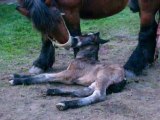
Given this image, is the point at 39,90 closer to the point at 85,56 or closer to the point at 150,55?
the point at 85,56

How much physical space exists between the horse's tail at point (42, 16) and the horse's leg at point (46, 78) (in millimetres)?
498

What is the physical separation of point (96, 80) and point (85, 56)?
1.50 feet

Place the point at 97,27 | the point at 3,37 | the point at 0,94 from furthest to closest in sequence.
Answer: the point at 97,27, the point at 3,37, the point at 0,94

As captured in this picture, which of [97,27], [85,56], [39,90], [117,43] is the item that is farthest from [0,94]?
[97,27]

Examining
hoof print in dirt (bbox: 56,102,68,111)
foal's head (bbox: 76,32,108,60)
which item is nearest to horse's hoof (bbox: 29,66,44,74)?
foal's head (bbox: 76,32,108,60)

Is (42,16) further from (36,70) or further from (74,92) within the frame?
(36,70)

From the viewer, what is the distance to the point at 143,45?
488cm

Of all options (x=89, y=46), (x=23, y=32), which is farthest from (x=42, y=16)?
(x=23, y=32)

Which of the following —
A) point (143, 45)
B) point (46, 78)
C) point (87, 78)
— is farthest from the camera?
point (143, 45)

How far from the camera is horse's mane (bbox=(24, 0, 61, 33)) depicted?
3996 millimetres

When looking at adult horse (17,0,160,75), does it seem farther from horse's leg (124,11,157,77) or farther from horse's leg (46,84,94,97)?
horse's leg (46,84,94,97)

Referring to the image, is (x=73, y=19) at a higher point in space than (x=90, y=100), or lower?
higher

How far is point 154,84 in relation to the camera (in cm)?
452

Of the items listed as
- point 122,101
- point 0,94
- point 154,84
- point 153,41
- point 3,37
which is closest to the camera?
point 122,101
